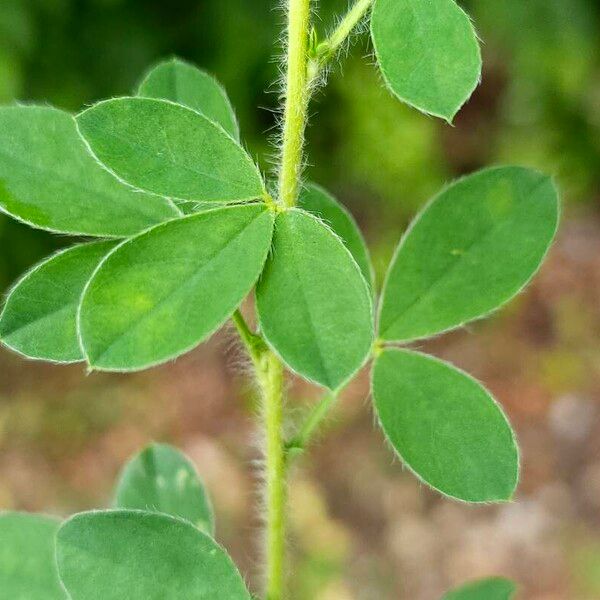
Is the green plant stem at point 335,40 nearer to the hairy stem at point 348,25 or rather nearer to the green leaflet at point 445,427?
the hairy stem at point 348,25

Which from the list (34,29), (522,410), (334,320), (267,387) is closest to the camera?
(334,320)

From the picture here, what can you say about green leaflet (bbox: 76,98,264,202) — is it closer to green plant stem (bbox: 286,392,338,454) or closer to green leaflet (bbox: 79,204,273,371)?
green leaflet (bbox: 79,204,273,371)

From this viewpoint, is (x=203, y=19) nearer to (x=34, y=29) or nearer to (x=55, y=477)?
(x=34, y=29)

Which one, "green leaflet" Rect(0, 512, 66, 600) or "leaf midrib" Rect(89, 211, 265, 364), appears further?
"green leaflet" Rect(0, 512, 66, 600)

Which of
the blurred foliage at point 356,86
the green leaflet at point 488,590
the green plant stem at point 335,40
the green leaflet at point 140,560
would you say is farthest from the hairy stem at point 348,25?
the blurred foliage at point 356,86

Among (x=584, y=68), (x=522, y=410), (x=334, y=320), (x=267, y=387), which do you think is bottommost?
(x=522, y=410)

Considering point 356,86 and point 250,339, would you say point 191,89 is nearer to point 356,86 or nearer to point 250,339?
point 250,339

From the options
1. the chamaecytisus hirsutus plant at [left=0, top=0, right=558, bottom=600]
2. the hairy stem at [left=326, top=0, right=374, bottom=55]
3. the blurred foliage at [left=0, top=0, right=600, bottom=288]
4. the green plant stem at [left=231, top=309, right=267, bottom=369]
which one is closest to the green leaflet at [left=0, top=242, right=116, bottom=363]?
the chamaecytisus hirsutus plant at [left=0, top=0, right=558, bottom=600]

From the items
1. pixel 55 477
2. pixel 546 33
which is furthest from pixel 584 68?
pixel 55 477
